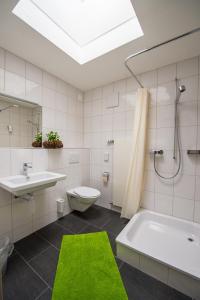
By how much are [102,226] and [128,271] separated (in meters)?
0.74

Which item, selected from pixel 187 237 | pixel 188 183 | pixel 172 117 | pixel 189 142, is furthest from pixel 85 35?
pixel 187 237

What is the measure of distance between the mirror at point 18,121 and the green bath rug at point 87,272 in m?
1.49

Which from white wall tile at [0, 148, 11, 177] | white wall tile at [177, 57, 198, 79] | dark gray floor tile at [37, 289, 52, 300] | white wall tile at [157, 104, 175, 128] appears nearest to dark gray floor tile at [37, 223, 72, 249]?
dark gray floor tile at [37, 289, 52, 300]

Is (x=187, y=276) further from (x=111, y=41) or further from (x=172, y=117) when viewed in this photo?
(x=111, y=41)

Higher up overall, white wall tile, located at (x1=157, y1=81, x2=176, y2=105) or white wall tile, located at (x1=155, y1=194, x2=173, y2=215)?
white wall tile, located at (x1=157, y1=81, x2=176, y2=105)

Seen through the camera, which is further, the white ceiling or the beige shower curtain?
the beige shower curtain

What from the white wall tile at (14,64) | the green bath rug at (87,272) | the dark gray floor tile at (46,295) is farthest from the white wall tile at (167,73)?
the dark gray floor tile at (46,295)

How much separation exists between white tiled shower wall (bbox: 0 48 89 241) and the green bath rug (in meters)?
0.58

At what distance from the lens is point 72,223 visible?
208 cm

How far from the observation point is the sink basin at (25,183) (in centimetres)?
128

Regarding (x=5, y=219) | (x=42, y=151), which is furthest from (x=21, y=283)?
(x=42, y=151)

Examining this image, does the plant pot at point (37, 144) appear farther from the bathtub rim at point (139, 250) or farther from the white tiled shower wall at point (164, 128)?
the bathtub rim at point (139, 250)

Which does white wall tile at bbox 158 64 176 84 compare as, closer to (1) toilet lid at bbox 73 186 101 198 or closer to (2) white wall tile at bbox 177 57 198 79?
(2) white wall tile at bbox 177 57 198 79

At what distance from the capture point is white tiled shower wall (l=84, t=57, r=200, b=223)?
1.77m
